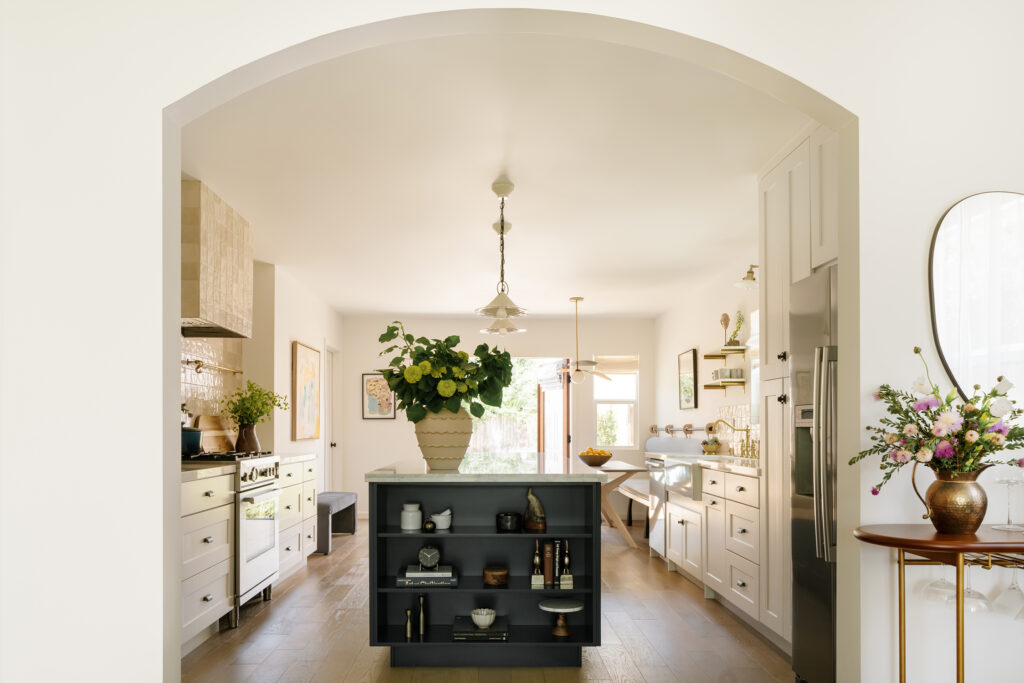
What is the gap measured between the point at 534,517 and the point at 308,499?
10.9 ft

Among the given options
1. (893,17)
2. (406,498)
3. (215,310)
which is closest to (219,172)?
(215,310)

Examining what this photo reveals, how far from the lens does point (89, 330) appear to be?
6.68ft

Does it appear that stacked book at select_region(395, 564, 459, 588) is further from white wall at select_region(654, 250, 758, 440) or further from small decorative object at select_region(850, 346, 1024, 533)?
white wall at select_region(654, 250, 758, 440)

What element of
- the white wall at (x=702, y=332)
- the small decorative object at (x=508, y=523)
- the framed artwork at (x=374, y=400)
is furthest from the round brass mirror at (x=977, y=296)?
the framed artwork at (x=374, y=400)

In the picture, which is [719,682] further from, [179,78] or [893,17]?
[179,78]

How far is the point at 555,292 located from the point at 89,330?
6236 mm

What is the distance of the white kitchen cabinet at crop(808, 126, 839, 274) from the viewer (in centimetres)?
332

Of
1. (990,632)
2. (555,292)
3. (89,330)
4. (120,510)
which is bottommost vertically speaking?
(990,632)

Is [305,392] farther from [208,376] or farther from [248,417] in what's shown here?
[248,417]

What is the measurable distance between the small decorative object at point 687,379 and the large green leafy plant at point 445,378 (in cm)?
464

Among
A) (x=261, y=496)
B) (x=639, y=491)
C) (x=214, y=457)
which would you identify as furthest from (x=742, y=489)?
(x=639, y=491)

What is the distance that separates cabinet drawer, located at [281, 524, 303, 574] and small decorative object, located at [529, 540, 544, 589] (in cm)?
263

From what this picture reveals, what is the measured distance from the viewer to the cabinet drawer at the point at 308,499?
632 cm

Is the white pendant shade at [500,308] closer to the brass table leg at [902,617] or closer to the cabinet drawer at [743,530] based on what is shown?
the cabinet drawer at [743,530]
